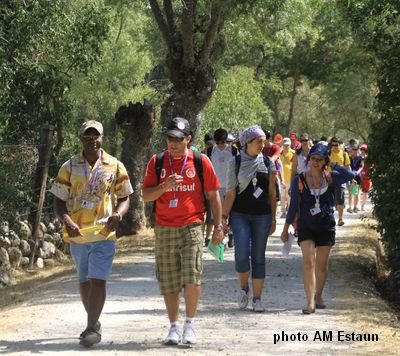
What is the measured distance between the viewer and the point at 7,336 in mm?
9039

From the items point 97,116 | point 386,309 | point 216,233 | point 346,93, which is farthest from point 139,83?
point 216,233

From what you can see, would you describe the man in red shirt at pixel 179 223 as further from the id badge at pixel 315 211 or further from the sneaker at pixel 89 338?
the id badge at pixel 315 211

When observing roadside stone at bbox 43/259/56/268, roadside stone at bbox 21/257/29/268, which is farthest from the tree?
roadside stone at bbox 21/257/29/268

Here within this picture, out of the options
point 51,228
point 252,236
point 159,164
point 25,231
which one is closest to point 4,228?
point 25,231

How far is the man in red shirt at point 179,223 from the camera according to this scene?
27.8ft

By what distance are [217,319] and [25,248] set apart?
805 centimetres

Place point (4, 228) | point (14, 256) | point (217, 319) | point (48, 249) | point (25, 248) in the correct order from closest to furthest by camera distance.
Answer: point (217, 319) → point (4, 228) → point (14, 256) → point (25, 248) → point (48, 249)

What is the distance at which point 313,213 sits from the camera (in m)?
10.5

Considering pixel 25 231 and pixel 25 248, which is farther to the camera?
pixel 25 248

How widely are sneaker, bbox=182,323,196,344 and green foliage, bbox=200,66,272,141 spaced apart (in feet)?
81.9

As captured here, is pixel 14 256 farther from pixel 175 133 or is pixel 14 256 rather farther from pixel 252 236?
pixel 175 133

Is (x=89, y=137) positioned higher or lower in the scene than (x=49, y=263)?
higher

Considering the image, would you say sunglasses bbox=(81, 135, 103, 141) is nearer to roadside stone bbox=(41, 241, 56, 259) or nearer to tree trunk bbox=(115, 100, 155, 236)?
roadside stone bbox=(41, 241, 56, 259)

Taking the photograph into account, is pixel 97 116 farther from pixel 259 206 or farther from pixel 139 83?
pixel 259 206
